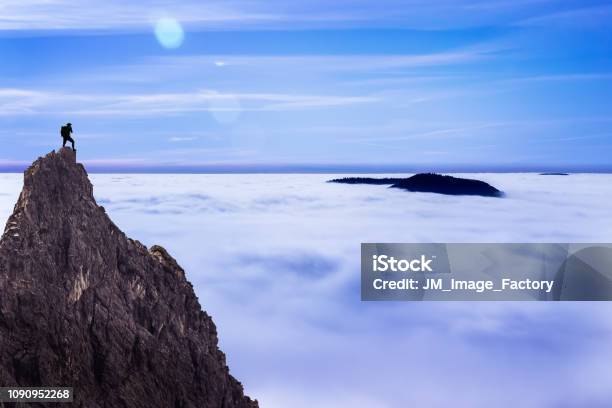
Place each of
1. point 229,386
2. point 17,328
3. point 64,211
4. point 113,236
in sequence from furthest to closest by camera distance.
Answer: point 229,386 → point 113,236 → point 64,211 → point 17,328

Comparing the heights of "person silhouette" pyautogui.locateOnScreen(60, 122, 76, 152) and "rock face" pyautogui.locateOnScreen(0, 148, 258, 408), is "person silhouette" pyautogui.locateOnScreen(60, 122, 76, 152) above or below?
above

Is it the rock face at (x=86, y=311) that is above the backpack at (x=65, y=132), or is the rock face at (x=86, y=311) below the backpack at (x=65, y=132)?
below

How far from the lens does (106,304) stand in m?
50.4

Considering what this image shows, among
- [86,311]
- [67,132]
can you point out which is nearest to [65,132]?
[67,132]

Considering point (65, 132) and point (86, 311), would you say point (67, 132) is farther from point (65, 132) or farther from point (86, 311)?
point (86, 311)

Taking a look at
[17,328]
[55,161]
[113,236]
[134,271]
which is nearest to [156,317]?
[134,271]

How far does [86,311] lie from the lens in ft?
161

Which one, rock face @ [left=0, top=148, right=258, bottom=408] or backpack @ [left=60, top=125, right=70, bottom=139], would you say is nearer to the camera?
rock face @ [left=0, top=148, right=258, bottom=408]

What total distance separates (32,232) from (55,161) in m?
5.96

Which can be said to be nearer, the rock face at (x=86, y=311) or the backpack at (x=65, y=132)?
the rock face at (x=86, y=311)

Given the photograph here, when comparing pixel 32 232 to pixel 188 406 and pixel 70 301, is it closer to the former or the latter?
pixel 70 301

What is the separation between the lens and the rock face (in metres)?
46.7

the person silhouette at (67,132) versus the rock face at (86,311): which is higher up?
the person silhouette at (67,132)

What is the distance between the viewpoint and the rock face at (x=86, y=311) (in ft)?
153
